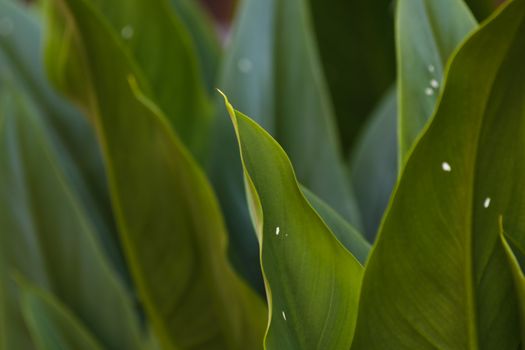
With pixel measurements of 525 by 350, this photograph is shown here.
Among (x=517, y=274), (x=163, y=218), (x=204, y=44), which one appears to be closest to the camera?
(x=517, y=274)

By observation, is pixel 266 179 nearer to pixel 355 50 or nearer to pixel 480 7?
pixel 480 7

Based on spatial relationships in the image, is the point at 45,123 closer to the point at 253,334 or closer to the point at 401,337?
the point at 253,334

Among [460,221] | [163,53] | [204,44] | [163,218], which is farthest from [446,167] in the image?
[204,44]

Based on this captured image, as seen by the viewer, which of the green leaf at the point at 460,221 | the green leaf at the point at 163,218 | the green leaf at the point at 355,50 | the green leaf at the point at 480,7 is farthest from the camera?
the green leaf at the point at 355,50

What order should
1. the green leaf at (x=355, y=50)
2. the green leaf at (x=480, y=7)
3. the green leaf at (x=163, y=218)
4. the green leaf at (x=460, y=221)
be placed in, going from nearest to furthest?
the green leaf at (x=460, y=221), the green leaf at (x=163, y=218), the green leaf at (x=480, y=7), the green leaf at (x=355, y=50)

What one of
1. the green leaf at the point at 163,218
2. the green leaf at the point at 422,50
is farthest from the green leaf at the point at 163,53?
the green leaf at the point at 422,50

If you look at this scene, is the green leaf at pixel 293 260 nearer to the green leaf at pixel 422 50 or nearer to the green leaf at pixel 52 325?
the green leaf at pixel 422 50
